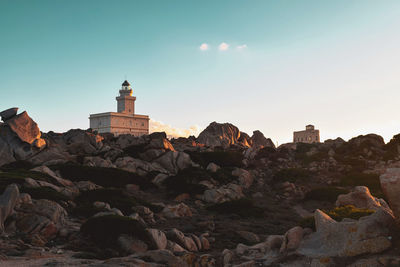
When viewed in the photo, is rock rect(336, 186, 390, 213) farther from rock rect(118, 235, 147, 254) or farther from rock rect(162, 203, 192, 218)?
rock rect(118, 235, 147, 254)

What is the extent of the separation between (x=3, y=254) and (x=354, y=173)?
30750 mm

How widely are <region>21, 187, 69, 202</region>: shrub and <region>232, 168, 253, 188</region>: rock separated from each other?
17062 millimetres

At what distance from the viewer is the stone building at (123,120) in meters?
127

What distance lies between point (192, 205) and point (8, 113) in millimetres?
24373

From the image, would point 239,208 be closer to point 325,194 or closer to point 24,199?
point 325,194

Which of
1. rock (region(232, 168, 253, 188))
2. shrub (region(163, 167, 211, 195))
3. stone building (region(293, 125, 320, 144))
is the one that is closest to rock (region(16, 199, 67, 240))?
shrub (region(163, 167, 211, 195))

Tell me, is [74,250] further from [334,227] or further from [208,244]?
[334,227]

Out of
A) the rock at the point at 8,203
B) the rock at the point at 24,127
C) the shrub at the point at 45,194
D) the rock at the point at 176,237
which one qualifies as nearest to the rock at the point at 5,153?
the rock at the point at 24,127

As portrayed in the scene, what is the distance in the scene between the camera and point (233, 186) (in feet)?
92.7

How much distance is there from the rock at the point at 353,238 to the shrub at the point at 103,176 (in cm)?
1968

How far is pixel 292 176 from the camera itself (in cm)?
3353

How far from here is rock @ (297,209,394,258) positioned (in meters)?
7.50

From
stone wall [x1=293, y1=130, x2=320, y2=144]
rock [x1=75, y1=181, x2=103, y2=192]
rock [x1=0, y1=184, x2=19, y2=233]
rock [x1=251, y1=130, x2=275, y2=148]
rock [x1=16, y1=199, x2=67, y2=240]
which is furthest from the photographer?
stone wall [x1=293, y1=130, x2=320, y2=144]

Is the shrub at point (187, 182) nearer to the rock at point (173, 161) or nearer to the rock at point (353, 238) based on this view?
the rock at point (173, 161)
